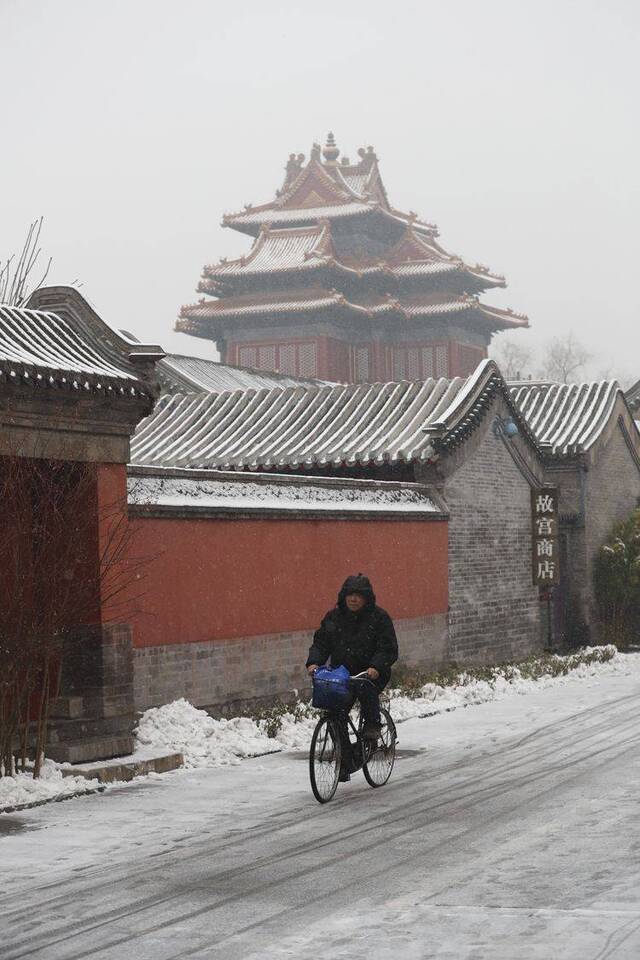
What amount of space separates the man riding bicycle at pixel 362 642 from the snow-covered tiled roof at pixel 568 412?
50.6ft

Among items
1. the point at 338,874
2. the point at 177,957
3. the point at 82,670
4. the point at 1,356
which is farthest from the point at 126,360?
the point at 177,957

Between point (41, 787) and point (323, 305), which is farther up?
point (323, 305)

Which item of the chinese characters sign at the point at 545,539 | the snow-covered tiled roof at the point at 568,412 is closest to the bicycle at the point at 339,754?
the chinese characters sign at the point at 545,539

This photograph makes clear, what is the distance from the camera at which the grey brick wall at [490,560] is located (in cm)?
2105

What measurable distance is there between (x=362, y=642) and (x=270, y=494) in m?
6.15

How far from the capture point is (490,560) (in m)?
22.3

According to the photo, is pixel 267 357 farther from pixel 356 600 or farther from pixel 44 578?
pixel 356 600

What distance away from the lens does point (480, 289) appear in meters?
54.0

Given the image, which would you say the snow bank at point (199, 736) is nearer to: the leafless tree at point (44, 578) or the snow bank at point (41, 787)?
the leafless tree at point (44, 578)

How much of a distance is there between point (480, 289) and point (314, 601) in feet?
127

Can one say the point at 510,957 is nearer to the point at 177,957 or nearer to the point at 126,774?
the point at 177,957

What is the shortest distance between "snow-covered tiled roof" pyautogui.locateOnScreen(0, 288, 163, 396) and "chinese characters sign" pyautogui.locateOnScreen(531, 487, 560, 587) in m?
11.6

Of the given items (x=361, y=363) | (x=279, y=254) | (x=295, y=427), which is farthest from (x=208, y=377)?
(x=279, y=254)

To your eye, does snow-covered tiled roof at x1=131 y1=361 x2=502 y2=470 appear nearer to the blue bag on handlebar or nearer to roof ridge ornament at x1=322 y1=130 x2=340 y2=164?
the blue bag on handlebar
